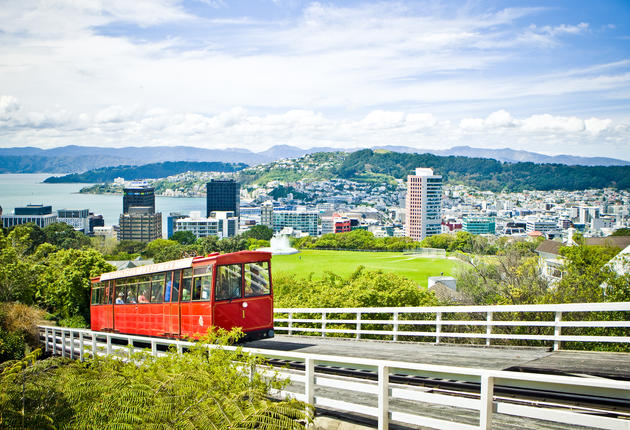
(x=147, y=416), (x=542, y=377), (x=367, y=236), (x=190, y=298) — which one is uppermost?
(x=542, y=377)

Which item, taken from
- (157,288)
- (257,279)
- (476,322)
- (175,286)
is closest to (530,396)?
(476,322)

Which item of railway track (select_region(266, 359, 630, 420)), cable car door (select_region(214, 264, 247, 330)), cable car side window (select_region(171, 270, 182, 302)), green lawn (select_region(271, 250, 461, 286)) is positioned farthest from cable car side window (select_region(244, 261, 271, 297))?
green lawn (select_region(271, 250, 461, 286))

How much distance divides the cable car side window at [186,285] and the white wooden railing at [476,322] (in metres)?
3.38

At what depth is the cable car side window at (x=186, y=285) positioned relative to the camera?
49.4ft

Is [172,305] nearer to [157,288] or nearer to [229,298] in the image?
[157,288]

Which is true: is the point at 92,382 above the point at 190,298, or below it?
above

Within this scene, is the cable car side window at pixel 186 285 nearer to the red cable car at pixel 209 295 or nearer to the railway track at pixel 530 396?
the red cable car at pixel 209 295

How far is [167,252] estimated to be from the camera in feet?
344

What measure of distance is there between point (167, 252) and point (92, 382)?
102789 millimetres

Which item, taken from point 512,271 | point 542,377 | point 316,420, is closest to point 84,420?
point 316,420

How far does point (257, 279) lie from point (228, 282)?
927 mm

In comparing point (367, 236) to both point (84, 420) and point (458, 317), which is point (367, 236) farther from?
point (84, 420)

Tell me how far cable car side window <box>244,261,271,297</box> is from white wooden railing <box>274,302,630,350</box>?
181 cm

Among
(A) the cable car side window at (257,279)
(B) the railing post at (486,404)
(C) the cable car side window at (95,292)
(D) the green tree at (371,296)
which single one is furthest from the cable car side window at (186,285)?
(B) the railing post at (486,404)
